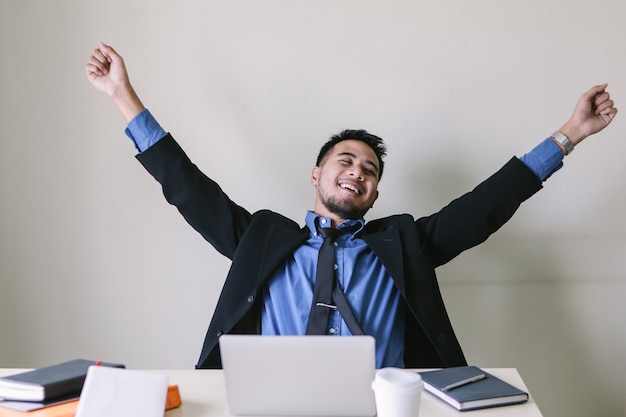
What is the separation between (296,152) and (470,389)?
125 centimetres

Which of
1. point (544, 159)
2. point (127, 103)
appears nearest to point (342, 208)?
point (544, 159)

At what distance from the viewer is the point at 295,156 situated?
235 centimetres

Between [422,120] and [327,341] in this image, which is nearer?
[327,341]

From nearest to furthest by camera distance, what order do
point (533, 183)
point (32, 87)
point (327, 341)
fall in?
1. point (327, 341)
2. point (533, 183)
3. point (32, 87)

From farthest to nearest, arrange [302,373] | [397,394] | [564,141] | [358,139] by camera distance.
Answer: [358,139] → [564,141] → [302,373] → [397,394]

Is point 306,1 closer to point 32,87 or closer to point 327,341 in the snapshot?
point 32,87

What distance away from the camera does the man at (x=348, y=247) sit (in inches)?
74.0

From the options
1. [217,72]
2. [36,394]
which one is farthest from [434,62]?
[36,394]

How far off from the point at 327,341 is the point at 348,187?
0.98m

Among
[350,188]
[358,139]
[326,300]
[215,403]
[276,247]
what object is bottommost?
[215,403]

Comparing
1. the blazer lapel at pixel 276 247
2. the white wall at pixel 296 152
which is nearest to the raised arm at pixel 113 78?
the white wall at pixel 296 152

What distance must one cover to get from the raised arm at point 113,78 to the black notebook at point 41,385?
92 cm

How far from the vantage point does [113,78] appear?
2.00 m

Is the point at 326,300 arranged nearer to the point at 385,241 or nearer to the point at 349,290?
the point at 349,290
